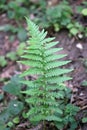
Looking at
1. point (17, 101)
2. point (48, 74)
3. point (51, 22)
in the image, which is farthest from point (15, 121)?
point (51, 22)

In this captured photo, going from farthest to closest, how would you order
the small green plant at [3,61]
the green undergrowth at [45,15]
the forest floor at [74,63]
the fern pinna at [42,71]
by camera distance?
1. the small green plant at [3,61]
2. the green undergrowth at [45,15]
3. the forest floor at [74,63]
4. the fern pinna at [42,71]

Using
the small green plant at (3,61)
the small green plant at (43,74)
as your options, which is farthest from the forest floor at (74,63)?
the small green plant at (43,74)

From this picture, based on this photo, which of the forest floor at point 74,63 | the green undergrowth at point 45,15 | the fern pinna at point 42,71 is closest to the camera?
the fern pinna at point 42,71

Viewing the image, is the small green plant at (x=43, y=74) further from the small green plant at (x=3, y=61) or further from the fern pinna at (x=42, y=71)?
the small green plant at (x=3, y=61)

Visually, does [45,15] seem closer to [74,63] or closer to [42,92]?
[74,63]

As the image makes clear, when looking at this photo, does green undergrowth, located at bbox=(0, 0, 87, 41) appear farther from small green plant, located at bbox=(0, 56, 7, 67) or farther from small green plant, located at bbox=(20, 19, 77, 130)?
small green plant, located at bbox=(20, 19, 77, 130)

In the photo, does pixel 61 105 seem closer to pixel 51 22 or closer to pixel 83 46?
pixel 83 46
